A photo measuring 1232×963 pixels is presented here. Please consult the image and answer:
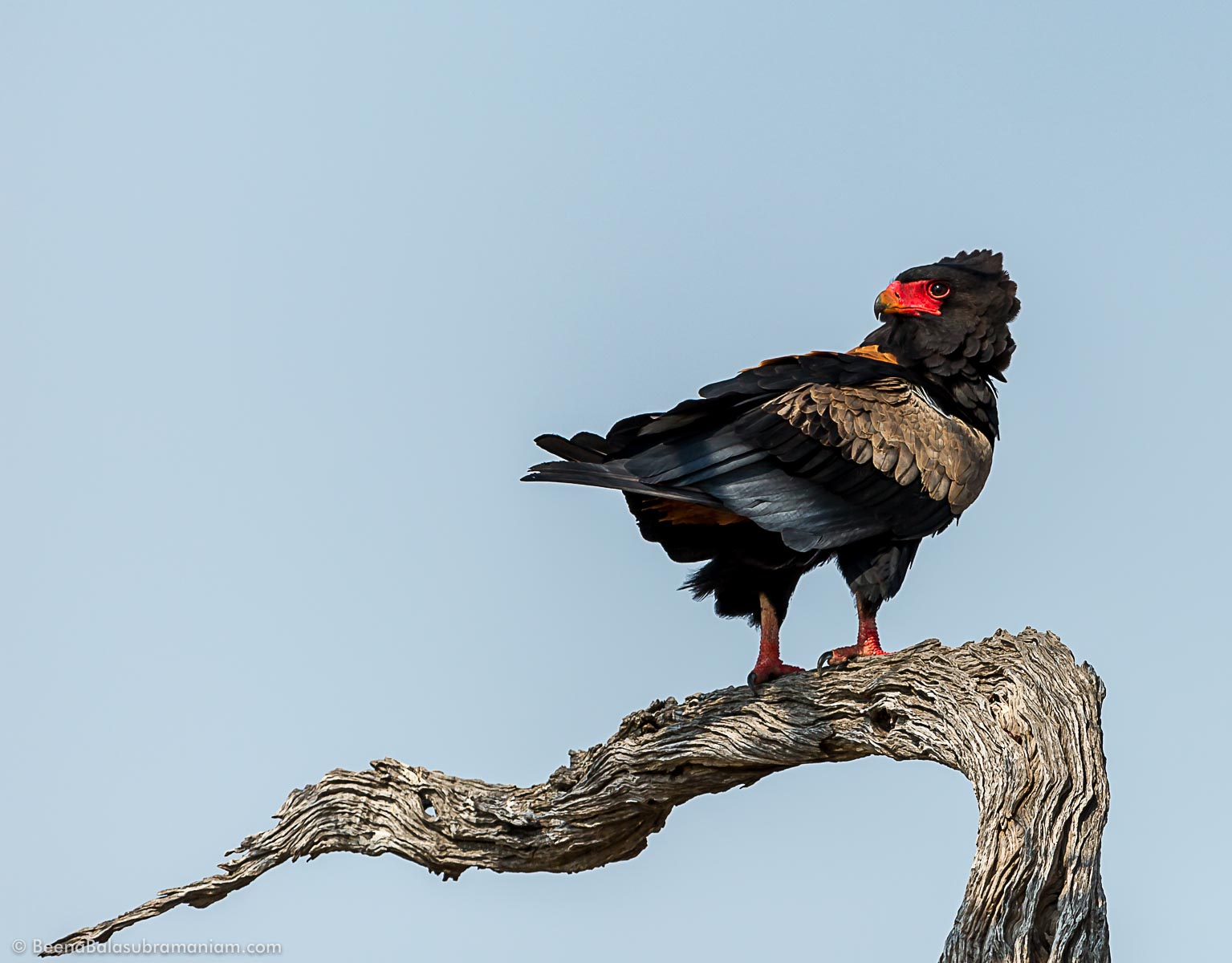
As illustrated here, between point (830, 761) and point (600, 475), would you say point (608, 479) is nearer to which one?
point (600, 475)

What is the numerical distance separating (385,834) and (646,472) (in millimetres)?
2037

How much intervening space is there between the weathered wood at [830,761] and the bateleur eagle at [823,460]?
0.37m

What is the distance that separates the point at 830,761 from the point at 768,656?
56 centimetres

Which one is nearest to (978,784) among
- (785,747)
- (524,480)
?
(785,747)

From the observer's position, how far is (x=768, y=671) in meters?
6.98

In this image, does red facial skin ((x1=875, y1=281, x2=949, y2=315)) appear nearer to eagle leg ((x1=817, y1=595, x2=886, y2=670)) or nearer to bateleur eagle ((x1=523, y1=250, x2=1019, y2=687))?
bateleur eagle ((x1=523, y1=250, x2=1019, y2=687))

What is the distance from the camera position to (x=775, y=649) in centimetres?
713

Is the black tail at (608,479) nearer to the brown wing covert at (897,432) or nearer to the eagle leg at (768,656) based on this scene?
the brown wing covert at (897,432)

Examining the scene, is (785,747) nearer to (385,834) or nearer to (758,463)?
(758,463)

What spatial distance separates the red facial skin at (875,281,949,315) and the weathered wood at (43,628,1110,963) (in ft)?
5.96

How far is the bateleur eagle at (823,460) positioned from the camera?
21.8 feet

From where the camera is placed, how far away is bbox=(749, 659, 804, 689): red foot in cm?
694

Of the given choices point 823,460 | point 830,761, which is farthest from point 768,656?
point 823,460

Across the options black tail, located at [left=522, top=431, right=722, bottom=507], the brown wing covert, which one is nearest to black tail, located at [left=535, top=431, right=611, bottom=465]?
black tail, located at [left=522, top=431, right=722, bottom=507]
